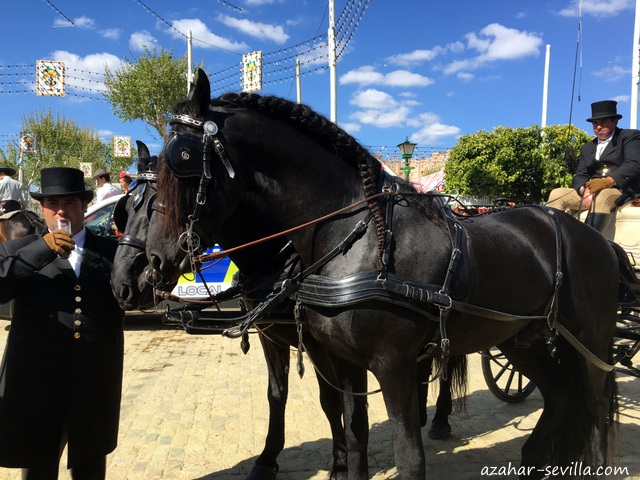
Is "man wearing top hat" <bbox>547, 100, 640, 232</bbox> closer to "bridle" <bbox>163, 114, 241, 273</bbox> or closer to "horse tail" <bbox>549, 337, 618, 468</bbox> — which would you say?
"horse tail" <bbox>549, 337, 618, 468</bbox>

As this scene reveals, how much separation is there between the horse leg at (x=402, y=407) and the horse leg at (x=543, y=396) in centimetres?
122

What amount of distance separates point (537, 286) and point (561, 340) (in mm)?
909

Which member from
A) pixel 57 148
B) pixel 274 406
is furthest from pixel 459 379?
pixel 57 148

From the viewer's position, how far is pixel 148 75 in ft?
73.5

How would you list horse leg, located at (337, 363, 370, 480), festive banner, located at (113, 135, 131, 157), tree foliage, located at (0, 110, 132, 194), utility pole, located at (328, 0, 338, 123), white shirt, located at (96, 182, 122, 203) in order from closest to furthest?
1. horse leg, located at (337, 363, 370, 480)
2. white shirt, located at (96, 182, 122, 203)
3. utility pole, located at (328, 0, 338, 123)
4. festive banner, located at (113, 135, 131, 157)
5. tree foliage, located at (0, 110, 132, 194)

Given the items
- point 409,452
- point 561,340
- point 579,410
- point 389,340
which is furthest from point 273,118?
point 579,410

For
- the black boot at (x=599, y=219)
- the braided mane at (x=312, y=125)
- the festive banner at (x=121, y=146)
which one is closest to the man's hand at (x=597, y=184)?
the black boot at (x=599, y=219)

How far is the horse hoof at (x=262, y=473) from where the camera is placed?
3089 mm

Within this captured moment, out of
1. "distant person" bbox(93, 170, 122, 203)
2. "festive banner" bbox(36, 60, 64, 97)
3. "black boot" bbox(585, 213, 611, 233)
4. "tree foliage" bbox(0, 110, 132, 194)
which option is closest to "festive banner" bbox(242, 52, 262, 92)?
"festive banner" bbox(36, 60, 64, 97)

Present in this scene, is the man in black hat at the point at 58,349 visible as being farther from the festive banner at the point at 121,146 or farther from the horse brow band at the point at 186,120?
the festive banner at the point at 121,146

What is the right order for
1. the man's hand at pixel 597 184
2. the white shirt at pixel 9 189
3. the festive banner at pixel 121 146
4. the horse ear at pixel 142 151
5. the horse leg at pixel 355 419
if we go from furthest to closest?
the festive banner at pixel 121 146
the white shirt at pixel 9 189
the man's hand at pixel 597 184
the horse ear at pixel 142 151
the horse leg at pixel 355 419

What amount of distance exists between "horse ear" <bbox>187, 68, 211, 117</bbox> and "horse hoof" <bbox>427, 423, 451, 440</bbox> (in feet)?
10.3

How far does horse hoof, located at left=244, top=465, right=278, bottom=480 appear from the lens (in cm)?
309

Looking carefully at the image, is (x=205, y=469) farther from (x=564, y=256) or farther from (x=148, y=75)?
(x=148, y=75)
